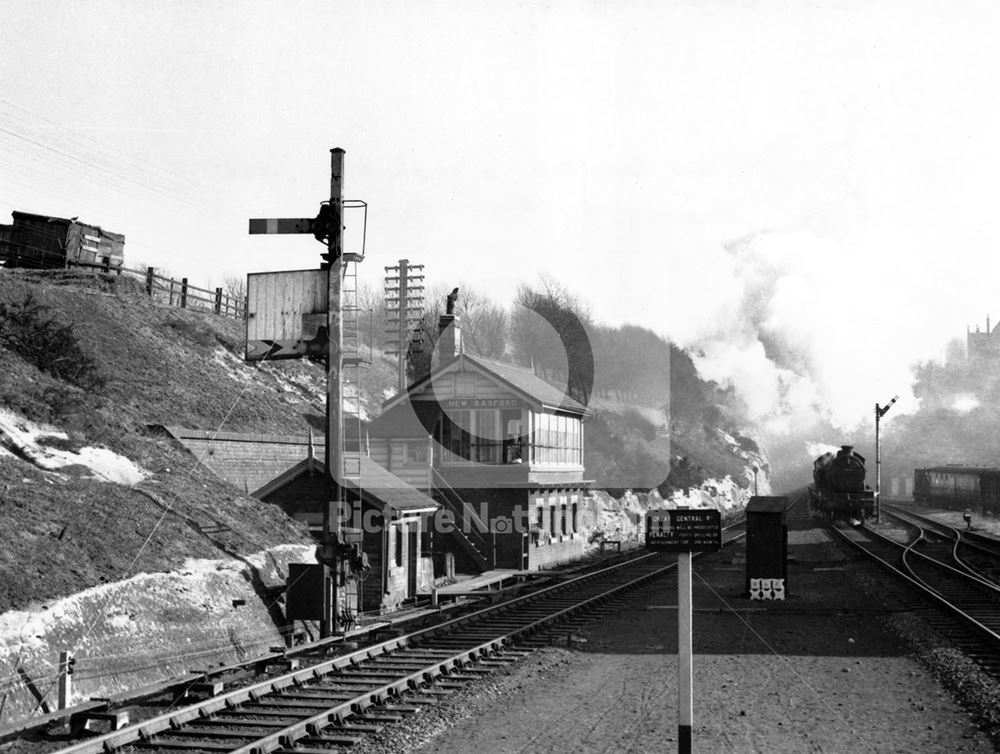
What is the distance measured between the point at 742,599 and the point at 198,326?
30.9 meters

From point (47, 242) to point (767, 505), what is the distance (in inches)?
1350

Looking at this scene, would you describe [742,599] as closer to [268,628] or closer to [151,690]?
[268,628]

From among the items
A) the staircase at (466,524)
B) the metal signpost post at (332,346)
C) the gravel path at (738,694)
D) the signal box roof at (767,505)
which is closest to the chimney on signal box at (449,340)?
the staircase at (466,524)

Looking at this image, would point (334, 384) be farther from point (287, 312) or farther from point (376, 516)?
point (376, 516)

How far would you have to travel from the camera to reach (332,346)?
55.9ft

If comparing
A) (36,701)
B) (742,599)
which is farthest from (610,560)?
(36,701)

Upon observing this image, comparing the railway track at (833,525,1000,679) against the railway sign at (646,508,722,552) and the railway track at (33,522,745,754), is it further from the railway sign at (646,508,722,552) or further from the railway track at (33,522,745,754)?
the railway sign at (646,508,722,552)

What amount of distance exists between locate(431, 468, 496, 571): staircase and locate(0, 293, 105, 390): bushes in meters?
11.7

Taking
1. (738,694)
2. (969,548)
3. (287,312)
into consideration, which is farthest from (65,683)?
(969,548)

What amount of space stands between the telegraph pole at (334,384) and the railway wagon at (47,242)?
95.4 ft

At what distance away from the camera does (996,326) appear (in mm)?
155750

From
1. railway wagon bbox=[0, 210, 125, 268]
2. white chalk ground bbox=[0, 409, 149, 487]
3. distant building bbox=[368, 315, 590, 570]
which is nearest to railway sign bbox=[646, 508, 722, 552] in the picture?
white chalk ground bbox=[0, 409, 149, 487]

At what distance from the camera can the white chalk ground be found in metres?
17.2

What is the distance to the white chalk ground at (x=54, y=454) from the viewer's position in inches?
676
